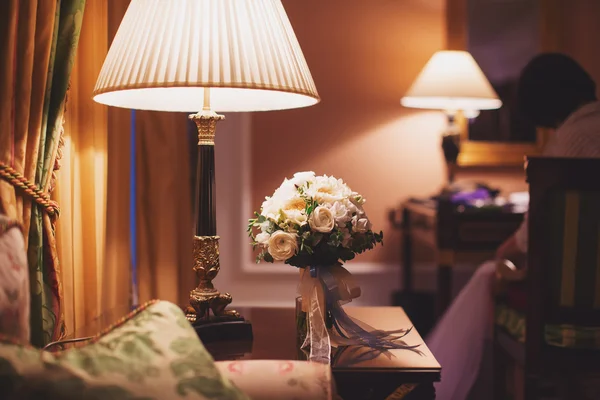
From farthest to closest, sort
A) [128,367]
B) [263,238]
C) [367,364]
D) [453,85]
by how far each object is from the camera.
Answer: [453,85] < [263,238] < [367,364] < [128,367]

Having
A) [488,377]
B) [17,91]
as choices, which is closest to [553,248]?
[488,377]

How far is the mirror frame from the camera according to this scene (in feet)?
11.6

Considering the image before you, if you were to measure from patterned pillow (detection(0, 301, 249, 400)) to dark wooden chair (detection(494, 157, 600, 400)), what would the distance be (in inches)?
50.1

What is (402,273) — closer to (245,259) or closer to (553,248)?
(245,259)

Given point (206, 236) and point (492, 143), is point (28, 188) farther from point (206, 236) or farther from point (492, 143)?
point (492, 143)

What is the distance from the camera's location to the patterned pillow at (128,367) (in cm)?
75

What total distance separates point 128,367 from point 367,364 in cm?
55

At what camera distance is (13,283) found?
34.8 inches

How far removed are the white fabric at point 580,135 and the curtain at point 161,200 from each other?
3.98ft

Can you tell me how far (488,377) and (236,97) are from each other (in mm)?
1902

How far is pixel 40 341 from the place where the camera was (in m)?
1.38

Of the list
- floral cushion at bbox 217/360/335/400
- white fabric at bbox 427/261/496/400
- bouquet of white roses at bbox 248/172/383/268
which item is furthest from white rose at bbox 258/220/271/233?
white fabric at bbox 427/261/496/400

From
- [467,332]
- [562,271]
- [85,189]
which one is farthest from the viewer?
[467,332]

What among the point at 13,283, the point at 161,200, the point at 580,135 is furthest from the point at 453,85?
the point at 13,283
